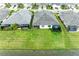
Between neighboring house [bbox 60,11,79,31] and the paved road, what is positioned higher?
neighboring house [bbox 60,11,79,31]

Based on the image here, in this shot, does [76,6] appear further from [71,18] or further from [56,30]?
[56,30]

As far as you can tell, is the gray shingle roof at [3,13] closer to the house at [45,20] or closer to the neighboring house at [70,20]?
the house at [45,20]

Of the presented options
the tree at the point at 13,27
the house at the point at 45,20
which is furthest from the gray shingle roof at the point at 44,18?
the tree at the point at 13,27

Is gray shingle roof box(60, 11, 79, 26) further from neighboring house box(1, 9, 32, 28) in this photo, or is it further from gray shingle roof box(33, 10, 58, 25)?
neighboring house box(1, 9, 32, 28)

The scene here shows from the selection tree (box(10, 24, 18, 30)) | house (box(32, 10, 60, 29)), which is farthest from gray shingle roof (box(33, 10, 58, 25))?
tree (box(10, 24, 18, 30))

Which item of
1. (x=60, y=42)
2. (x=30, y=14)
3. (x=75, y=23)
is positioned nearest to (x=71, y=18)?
(x=75, y=23)

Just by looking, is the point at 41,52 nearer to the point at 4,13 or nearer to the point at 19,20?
the point at 19,20

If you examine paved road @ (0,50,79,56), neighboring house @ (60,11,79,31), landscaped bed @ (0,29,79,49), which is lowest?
paved road @ (0,50,79,56)
